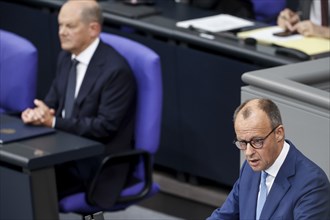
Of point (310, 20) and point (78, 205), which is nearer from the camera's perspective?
point (78, 205)

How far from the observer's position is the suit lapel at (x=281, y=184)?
412 centimetres

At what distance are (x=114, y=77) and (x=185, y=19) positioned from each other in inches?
47.2

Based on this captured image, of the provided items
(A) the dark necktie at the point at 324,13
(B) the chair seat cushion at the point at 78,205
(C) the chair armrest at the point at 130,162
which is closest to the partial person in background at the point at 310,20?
(A) the dark necktie at the point at 324,13

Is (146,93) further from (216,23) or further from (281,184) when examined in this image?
(281,184)

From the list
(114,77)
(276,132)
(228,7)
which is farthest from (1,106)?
(276,132)

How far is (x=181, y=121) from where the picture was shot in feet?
21.6

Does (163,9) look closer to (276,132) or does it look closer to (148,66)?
(148,66)

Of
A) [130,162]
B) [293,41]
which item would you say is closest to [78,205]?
[130,162]

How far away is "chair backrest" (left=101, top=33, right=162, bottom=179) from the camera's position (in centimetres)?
571

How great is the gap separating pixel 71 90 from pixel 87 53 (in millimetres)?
215

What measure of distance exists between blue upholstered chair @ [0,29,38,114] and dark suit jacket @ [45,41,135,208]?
1.00 feet

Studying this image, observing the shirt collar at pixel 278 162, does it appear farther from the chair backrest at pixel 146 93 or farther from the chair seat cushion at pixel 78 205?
the chair seat cushion at pixel 78 205

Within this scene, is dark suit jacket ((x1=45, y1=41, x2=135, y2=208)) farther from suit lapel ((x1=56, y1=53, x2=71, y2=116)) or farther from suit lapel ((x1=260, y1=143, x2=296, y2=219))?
suit lapel ((x1=260, y1=143, x2=296, y2=219))

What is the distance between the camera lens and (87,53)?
6.08m
